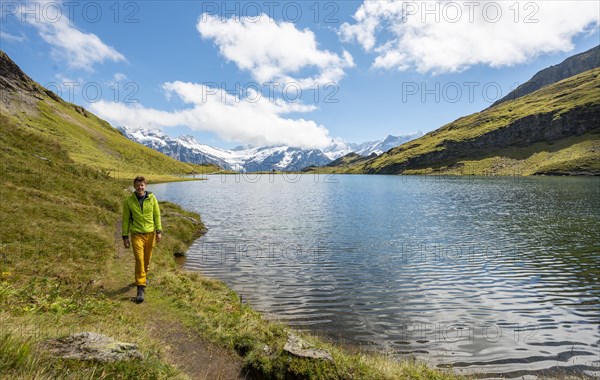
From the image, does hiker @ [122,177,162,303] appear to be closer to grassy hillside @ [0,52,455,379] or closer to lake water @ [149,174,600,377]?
grassy hillside @ [0,52,455,379]

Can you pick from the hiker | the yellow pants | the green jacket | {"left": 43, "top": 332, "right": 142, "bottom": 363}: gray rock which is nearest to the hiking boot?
the hiker

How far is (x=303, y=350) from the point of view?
34.9 ft

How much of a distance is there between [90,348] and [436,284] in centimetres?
2145

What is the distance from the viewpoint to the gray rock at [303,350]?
33.9ft

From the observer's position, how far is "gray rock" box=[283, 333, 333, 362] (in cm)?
1032

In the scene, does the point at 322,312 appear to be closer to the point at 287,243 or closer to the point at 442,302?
the point at 442,302

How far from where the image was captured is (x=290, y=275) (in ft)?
81.7

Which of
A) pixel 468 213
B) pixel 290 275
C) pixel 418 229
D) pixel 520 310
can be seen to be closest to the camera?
pixel 520 310

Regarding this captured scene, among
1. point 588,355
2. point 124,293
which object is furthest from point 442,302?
point 124,293

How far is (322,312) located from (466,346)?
708cm

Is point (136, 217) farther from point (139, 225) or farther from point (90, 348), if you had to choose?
point (90, 348)

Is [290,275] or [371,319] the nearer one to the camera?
[371,319]

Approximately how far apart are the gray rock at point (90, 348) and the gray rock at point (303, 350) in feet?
15.1

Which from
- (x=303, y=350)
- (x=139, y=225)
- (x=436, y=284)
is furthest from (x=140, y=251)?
(x=436, y=284)
